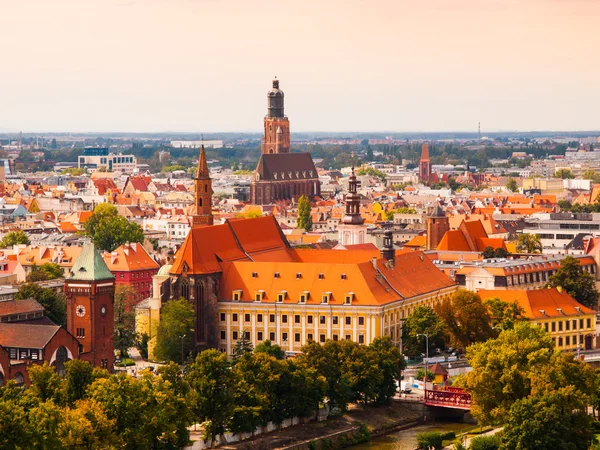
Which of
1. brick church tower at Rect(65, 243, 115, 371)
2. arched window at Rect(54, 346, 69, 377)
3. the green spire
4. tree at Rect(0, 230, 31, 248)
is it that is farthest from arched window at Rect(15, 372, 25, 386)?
tree at Rect(0, 230, 31, 248)

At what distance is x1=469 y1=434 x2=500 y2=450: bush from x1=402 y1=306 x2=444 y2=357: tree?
24159 millimetres

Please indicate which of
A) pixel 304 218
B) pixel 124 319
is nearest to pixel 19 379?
pixel 124 319

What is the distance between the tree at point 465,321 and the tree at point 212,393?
27311 millimetres

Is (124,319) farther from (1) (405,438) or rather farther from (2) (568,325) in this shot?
(1) (405,438)

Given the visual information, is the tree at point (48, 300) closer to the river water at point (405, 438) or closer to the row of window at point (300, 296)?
the row of window at point (300, 296)

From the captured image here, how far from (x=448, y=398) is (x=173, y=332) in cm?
2141

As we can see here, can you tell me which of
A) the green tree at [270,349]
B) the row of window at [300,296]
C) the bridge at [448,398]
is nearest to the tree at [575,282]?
the row of window at [300,296]

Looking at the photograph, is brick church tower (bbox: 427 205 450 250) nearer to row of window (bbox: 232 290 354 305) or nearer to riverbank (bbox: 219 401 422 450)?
row of window (bbox: 232 290 354 305)

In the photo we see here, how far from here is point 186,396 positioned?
7712cm

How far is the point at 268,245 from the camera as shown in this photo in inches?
4606

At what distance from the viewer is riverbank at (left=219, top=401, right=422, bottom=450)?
8119 cm

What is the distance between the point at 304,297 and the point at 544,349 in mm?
25355

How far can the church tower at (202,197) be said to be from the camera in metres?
124

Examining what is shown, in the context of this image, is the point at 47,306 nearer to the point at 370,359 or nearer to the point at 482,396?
the point at 370,359
